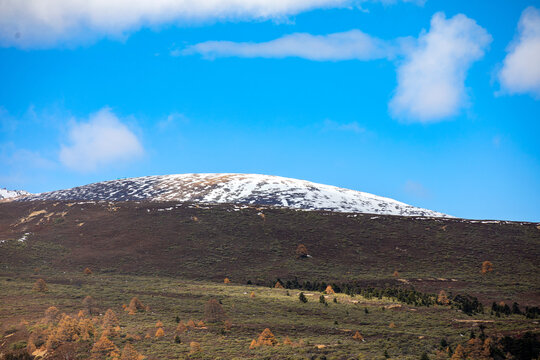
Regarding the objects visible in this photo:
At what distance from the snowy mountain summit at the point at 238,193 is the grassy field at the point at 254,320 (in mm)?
77969

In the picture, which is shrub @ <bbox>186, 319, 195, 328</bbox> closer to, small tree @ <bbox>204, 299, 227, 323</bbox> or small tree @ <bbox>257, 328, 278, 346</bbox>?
small tree @ <bbox>204, 299, 227, 323</bbox>

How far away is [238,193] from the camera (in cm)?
14688

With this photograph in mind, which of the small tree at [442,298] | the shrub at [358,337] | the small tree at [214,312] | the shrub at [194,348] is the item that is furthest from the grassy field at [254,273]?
the small tree at [442,298]

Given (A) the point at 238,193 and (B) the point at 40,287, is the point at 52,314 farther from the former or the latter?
(A) the point at 238,193

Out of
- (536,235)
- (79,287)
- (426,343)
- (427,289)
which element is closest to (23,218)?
(79,287)

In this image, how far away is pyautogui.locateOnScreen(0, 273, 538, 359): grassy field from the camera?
3172 cm

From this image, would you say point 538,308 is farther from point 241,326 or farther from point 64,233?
point 64,233

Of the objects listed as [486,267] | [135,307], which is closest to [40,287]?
[135,307]

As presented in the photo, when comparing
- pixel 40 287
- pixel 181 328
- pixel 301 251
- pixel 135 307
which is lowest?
pixel 181 328

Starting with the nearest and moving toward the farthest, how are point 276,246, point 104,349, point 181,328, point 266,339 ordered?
point 104,349 → point 266,339 → point 181,328 → point 276,246

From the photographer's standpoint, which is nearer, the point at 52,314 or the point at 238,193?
the point at 52,314

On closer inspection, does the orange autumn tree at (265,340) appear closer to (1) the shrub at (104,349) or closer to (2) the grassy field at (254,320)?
(2) the grassy field at (254,320)

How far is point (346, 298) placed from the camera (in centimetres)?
4988

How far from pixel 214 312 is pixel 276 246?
34.8 meters
